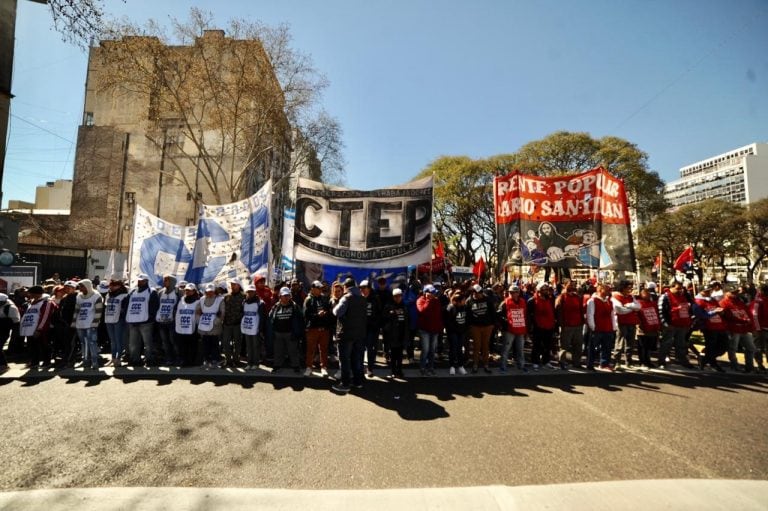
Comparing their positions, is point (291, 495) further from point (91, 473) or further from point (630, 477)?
point (630, 477)

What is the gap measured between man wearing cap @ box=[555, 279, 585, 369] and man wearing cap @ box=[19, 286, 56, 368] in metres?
11.1

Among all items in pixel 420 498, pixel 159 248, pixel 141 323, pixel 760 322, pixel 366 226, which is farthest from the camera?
pixel 159 248

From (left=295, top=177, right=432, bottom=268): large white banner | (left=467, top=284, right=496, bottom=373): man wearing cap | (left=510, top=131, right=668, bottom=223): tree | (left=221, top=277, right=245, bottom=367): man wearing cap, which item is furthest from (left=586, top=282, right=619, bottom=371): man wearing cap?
(left=510, top=131, right=668, bottom=223): tree

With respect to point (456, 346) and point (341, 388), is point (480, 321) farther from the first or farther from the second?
point (341, 388)

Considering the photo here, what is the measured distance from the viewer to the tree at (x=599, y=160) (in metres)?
29.1

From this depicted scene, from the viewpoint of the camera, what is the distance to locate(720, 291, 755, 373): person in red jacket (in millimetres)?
8055

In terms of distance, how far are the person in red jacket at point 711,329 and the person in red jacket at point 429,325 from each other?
6.08 m

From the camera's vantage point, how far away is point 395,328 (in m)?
7.42

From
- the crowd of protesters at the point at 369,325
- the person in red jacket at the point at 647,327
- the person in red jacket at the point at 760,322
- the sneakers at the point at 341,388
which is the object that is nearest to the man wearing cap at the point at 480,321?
the crowd of protesters at the point at 369,325

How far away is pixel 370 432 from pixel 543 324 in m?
5.36

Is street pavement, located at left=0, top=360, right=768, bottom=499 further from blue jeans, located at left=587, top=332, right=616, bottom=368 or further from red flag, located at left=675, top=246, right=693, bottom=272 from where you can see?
red flag, located at left=675, top=246, right=693, bottom=272

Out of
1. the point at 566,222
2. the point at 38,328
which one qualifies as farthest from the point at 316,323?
the point at 566,222

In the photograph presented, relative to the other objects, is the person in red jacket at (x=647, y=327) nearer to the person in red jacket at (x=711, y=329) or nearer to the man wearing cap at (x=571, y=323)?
the person in red jacket at (x=711, y=329)

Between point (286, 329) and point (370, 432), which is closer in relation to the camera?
point (370, 432)
